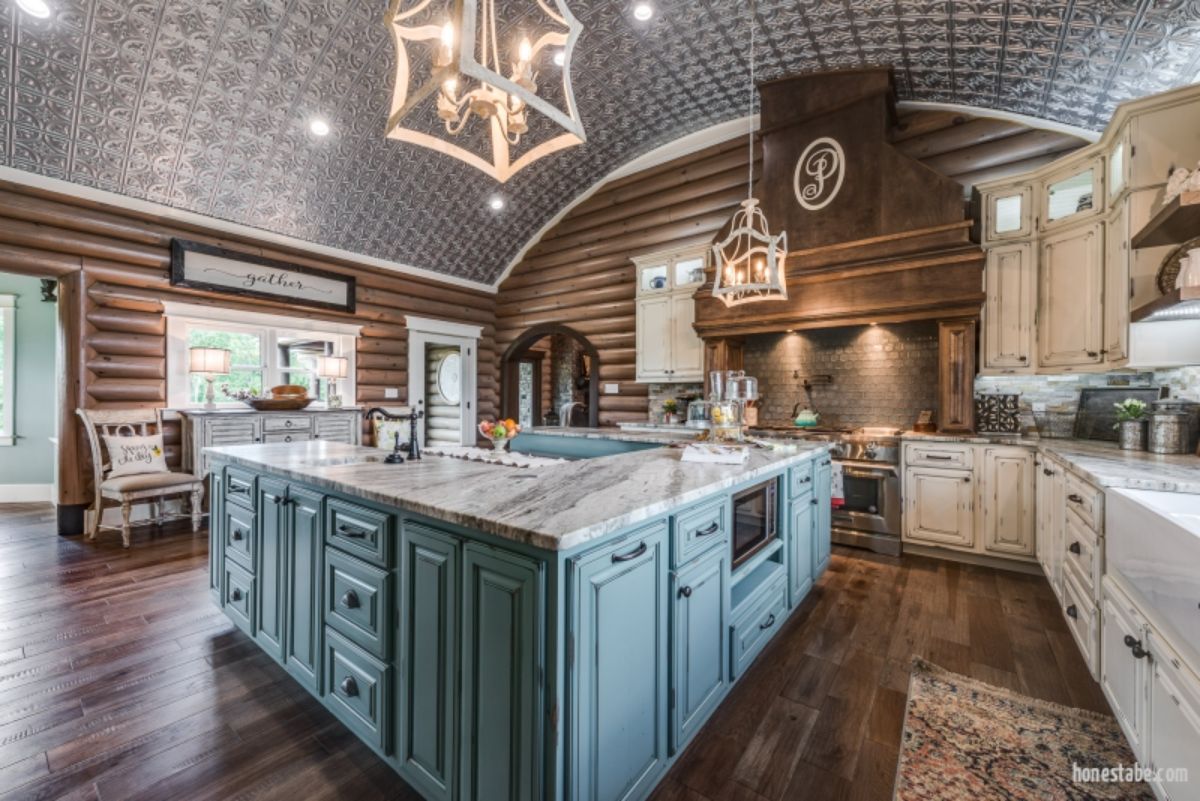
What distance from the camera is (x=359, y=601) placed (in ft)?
5.47

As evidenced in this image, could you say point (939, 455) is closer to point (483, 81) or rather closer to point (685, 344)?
point (685, 344)

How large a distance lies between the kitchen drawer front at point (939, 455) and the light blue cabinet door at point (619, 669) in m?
3.29

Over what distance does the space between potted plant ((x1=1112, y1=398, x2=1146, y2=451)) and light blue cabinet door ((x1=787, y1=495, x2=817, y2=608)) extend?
1.85 metres

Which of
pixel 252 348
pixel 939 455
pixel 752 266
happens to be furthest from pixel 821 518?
pixel 252 348

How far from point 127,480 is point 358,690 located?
158 inches

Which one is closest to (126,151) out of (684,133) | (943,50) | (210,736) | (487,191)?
(487,191)

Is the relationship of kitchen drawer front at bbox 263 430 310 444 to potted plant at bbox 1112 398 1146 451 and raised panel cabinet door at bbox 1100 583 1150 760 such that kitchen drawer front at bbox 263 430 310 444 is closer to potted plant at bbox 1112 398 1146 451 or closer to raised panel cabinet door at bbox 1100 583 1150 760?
raised panel cabinet door at bbox 1100 583 1150 760

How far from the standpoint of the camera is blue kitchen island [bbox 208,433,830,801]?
1.17 m

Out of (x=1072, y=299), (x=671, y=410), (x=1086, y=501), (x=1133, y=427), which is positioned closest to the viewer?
(x=1086, y=501)

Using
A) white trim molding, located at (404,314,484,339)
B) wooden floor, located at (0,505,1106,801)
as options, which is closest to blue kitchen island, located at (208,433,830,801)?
wooden floor, located at (0,505,1106,801)

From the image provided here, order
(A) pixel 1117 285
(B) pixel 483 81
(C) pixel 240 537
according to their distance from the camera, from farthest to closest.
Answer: (A) pixel 1117 285 < (C) pixel 240 537 < (B) pixel 483 81

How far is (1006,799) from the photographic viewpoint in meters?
1.56

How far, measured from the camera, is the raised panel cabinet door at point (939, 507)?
367cm

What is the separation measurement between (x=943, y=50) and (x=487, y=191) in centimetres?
484
